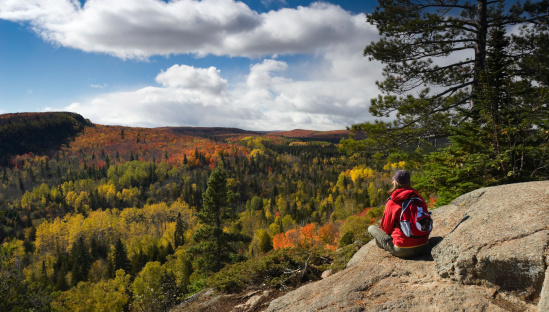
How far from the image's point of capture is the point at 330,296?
481 centimetres

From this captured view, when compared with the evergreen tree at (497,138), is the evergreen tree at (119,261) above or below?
below

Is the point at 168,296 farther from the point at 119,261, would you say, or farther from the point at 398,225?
the point at 119,261

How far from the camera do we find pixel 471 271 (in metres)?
4.00

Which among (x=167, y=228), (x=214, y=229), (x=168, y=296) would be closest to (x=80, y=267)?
(x=167, y=228)

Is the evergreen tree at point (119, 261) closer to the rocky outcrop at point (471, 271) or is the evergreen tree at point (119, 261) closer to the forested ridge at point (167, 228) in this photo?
the forested ridge at point (167, 228)

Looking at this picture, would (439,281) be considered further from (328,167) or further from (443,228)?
(328,167)

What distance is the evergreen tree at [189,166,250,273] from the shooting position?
1852 cm

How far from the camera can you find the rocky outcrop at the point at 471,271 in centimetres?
353

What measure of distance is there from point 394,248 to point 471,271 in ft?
4.69

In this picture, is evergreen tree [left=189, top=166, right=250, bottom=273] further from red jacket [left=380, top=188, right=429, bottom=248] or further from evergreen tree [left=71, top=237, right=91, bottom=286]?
evergreen tree [left=71, top=237, right=91, bottom=286]

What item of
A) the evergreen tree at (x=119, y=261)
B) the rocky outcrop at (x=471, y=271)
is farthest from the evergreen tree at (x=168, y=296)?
the evergreen tree at (x=119, y=261)

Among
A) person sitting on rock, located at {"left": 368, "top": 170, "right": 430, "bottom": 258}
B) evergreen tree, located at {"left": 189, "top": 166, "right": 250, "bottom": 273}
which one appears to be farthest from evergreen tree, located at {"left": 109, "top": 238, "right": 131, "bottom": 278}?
person sitting on rock, located at {"left": 368, "top": 170, "right": 430, "bottom": 258}

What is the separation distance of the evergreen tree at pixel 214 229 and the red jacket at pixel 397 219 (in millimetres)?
14168

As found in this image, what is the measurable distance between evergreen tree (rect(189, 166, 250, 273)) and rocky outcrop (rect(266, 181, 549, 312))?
13743 mm
